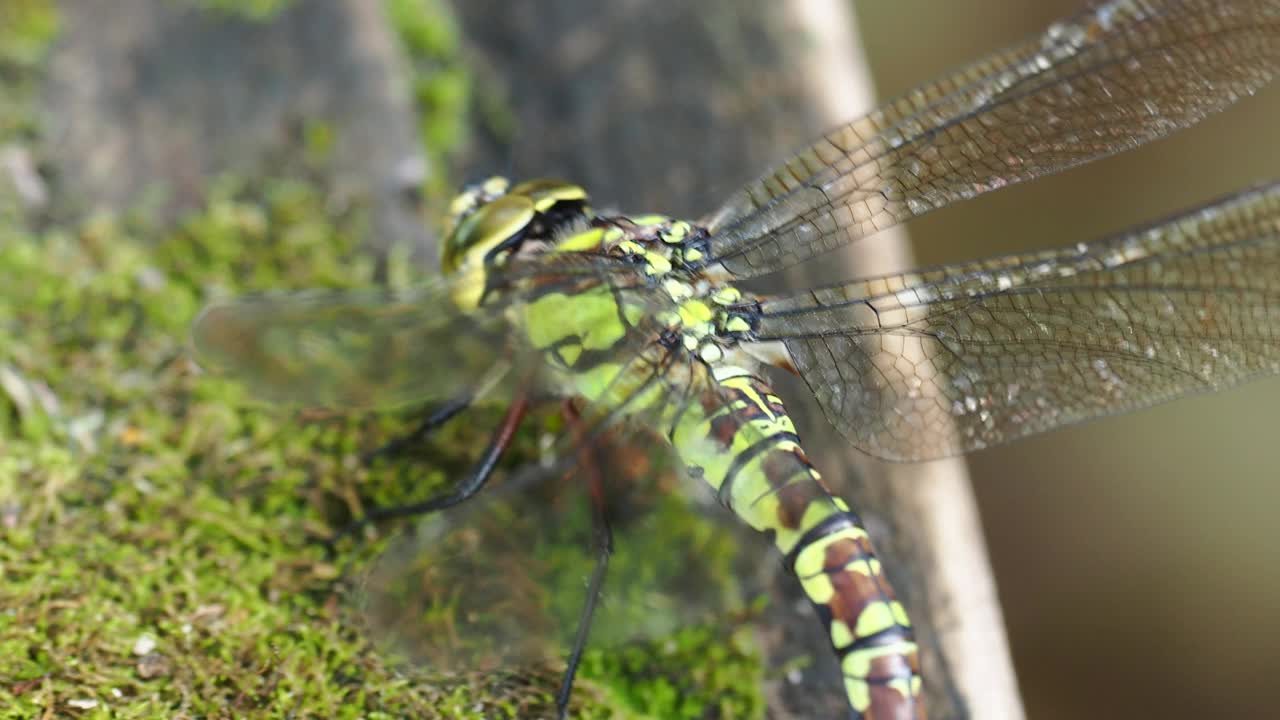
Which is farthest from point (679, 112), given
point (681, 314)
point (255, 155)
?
point (255, 155)

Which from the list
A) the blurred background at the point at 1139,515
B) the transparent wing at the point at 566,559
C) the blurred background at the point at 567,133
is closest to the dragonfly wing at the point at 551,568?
the transparent wing at the point at 566,559

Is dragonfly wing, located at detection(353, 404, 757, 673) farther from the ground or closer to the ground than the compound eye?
closer to the ground

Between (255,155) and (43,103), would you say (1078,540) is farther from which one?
(43,103)

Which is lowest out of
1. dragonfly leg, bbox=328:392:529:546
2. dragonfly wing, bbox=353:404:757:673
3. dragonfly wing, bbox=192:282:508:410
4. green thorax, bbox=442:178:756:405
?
dragonfly wing, bbox=353:404:757:673

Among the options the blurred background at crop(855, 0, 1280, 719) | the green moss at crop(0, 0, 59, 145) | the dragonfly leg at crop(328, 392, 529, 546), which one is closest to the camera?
the dragonfly leg at crop(328, 392, 529, 546)

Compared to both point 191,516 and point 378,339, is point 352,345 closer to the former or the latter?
point 378,339

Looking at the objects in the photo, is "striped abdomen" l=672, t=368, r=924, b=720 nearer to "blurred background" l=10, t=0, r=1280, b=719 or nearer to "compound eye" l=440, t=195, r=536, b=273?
"compound eye" l=440, t=195, r=536, b=273

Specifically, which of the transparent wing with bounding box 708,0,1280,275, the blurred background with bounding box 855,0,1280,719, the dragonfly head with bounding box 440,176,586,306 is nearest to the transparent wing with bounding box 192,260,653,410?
the dragonfly head with bounding box 440,176,586,306
